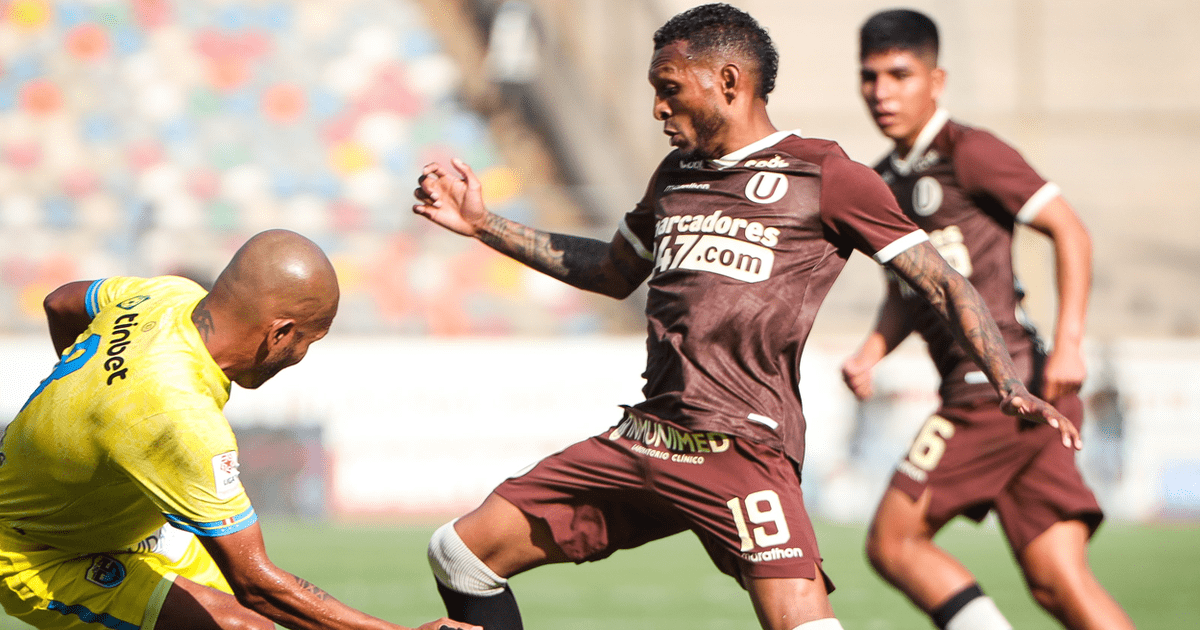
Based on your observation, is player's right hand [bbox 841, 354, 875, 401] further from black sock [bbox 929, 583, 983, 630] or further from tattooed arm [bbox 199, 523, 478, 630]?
tattooed arm [bbox 199, 523, 478, 630]

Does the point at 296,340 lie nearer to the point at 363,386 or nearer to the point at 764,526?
the point at 764,526

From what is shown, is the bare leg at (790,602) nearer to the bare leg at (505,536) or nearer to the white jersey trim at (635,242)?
the bare leg at (505,536)

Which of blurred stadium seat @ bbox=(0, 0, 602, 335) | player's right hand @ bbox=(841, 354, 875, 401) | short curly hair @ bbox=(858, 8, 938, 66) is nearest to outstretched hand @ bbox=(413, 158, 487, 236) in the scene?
player's right hand @ bbox=(841, 354, 875, 401)

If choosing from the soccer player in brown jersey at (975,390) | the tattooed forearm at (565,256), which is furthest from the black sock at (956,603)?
the tattooed forearm at (565,256)

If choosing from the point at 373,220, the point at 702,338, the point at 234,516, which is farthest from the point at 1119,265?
the point at 234,516

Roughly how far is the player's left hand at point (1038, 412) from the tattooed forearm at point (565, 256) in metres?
1.33

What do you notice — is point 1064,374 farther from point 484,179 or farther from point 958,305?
point 484,179

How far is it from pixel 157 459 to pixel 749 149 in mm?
1857

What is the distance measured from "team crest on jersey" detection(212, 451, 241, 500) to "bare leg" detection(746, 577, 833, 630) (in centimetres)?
141

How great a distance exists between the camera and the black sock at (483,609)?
3.84 meters

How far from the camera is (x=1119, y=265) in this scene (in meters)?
15.4

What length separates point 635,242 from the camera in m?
4.11

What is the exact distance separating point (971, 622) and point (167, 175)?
46.0 feet

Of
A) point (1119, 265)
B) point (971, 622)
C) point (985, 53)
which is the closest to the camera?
point (971, 622)
